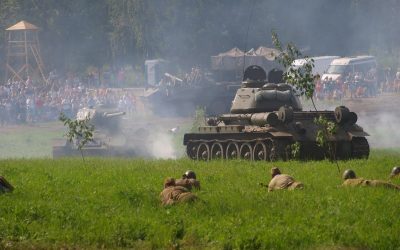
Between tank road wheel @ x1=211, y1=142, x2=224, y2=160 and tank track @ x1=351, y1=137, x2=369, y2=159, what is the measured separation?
15.8 feet

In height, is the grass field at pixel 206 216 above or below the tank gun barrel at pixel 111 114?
above

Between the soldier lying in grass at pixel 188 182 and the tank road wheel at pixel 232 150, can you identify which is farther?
the tank road wheel at pixel 232 150

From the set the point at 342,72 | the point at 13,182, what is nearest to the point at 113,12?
the point at 342,72

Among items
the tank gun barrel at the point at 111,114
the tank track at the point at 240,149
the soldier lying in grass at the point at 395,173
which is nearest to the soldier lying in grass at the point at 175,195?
the soldier lying in grass at the point at 395,173

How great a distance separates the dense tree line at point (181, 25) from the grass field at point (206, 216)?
42833 millimetres

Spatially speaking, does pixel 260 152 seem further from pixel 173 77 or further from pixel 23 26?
pixel 23 26

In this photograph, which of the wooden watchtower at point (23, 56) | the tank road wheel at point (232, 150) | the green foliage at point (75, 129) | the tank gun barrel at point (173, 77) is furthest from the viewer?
the wooden watchtower at point (23, 56)

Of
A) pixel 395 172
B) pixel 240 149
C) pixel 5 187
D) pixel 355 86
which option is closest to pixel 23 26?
pixel 355 86

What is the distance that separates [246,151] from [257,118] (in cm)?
110

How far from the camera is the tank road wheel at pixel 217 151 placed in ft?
109

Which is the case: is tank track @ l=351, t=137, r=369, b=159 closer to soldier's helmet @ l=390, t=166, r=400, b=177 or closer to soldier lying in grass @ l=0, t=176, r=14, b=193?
soldier's helmet @ l=390, t=166, r=400, b=177

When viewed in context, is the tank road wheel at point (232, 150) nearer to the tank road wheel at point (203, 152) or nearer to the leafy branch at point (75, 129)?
the tank road wheel at point (203, 152)

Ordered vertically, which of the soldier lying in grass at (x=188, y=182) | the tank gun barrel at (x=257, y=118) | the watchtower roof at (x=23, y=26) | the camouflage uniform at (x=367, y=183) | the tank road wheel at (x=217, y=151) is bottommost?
the tank road wheel at (x=217, y=151)

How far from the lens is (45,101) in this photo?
186 feet
